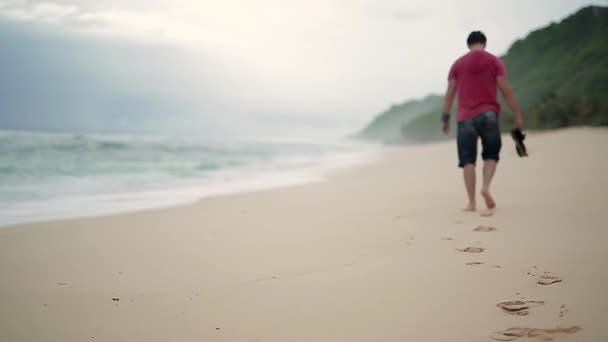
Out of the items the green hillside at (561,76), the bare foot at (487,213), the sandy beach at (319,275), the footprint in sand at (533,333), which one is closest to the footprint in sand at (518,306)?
the sandy beach at (319,275)

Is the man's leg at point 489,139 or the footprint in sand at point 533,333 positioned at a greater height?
the man's leg at point 489,139

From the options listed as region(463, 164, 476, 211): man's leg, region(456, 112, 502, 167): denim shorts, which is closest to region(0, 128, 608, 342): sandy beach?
region(463, 164, 476, 211): man's leg

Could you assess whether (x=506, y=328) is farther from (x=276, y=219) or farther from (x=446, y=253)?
(x=276, y=219)

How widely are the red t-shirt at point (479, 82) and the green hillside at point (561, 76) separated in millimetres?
16922

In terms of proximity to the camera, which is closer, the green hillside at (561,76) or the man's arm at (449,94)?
the man's arm at (449,94)

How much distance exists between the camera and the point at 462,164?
403 cm

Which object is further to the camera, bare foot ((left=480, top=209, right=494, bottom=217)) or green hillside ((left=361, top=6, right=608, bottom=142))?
green hillside ((left=361, top=6, right=608, bottom=142))

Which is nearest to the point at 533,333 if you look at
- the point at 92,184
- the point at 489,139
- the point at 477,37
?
the point at 489,139

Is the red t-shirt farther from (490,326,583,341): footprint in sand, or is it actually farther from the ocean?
the ocean

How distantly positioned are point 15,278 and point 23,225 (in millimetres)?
2005

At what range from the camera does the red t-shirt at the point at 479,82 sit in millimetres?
3914

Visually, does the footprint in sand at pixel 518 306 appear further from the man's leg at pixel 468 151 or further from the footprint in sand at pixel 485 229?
the man's leg at pixel 468 151

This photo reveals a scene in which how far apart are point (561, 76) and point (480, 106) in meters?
57.8

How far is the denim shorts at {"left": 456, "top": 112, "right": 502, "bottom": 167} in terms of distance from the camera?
3.91 m
